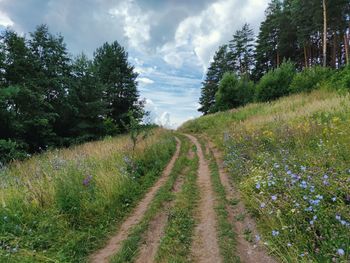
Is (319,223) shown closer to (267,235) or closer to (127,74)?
(267,235)

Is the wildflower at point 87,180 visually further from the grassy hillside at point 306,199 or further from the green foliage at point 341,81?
the green foliage at point 341,81

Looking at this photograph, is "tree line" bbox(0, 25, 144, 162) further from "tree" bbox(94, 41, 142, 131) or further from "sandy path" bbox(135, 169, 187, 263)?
"sandy path" bbox(135, 169, 187, 263)

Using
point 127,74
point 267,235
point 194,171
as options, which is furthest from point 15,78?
point 267,235

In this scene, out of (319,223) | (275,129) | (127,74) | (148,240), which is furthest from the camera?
(127,74)

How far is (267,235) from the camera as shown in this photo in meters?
3.61

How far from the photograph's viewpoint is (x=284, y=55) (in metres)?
38.6

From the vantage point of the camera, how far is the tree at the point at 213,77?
4784 cm

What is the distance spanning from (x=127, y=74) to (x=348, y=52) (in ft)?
81.0

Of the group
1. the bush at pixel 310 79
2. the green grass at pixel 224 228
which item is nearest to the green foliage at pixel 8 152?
the green grass at pixel 224 228

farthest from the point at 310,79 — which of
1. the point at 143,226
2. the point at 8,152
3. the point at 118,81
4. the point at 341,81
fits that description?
the point at 8,152

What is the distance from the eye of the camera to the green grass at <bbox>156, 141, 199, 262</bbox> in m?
3.53

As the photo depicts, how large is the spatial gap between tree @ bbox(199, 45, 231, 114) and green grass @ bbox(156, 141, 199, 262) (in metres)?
42.8

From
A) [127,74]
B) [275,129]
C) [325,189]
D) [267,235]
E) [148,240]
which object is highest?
[127,74]

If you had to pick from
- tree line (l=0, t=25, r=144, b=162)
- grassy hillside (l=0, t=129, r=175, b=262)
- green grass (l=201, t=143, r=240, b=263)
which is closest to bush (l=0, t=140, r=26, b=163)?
tree line (l=0, t=25, r=144, b=162)
